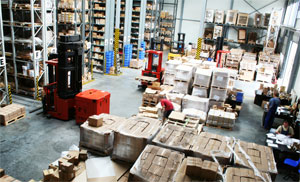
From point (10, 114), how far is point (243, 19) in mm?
21656

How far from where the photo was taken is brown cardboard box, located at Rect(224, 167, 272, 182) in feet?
12.4

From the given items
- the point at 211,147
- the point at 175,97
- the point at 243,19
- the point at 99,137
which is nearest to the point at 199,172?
the point at 211,147

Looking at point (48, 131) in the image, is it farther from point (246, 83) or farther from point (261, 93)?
point (246, 83)

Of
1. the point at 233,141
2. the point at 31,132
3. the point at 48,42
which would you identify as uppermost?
the point at 48,42

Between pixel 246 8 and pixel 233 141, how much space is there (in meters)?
24.1

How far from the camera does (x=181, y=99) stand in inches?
438

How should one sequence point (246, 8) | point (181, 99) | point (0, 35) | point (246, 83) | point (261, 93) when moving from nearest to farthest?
point (0, 35)
point (181, 99)
point (261, 93)
point (246, 83)
point (246, 8)

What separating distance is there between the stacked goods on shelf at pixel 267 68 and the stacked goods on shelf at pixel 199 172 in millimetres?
16751

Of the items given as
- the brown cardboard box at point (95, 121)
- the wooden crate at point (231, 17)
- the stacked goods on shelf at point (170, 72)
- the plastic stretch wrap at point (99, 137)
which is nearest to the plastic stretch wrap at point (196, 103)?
the stacked goods on shelf at point (170, 72)

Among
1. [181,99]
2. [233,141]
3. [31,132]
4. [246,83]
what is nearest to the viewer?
[233,141]

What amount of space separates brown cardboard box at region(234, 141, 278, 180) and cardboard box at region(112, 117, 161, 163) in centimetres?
157

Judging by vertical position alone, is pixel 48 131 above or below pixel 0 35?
below

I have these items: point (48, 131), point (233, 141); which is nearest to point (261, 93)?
point (233, 141)

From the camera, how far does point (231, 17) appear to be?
24.3m
